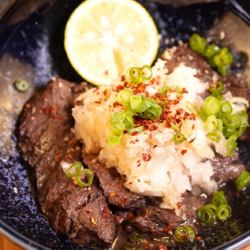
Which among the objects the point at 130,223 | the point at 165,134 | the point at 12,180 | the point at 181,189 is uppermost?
the point at 165,134

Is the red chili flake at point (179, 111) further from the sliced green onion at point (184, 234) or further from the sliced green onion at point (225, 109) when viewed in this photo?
the sliced green onion at point (184, 234)

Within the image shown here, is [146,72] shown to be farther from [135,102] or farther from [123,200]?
[123,200]

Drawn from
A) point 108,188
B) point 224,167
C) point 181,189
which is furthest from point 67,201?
point 224,167

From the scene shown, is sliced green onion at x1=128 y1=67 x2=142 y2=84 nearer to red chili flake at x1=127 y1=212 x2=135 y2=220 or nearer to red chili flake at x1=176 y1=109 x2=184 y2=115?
red chili flake at x1=176 y1=109 x2=184 y2=115

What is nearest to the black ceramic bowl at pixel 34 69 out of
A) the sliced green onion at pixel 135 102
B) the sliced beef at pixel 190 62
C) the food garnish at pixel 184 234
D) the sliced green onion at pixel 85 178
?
the food garnish at pixel 184 234

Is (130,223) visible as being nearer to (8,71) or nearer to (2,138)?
(2,138)

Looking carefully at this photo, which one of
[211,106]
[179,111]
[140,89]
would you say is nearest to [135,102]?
[140,89]

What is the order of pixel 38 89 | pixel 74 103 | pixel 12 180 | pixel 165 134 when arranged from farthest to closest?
pixel 38 89, pixel 74 103, pixel 12 180, pixel 165 134
